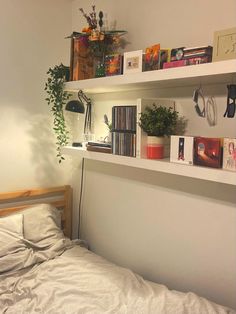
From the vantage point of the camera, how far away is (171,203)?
197 cm

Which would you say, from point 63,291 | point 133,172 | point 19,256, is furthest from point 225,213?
point 19,256

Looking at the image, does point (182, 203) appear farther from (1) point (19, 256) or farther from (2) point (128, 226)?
(1) point (19, 256)

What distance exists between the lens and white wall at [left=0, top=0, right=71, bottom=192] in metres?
2.46

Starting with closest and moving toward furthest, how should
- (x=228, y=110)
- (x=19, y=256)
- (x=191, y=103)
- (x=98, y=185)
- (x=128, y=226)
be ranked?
(x=228, y=110)
(x=191, y=103)
(x=19, y=256)
(x=128, y=226)
(x=98, y=185)

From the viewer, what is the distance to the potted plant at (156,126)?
177 cm

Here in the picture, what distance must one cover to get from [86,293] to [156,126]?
102 cm

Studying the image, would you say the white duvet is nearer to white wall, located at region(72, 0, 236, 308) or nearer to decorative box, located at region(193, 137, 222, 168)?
white wall, located at region(72, 0, 236, 308)

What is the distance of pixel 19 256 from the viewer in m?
2.12

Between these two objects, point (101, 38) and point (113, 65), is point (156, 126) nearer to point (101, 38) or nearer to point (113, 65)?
point (113, 65)

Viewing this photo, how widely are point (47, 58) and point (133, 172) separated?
1.22 metres

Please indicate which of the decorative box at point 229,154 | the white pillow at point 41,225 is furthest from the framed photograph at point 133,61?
the white pillow at point 41,225

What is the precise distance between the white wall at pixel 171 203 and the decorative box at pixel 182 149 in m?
0.20

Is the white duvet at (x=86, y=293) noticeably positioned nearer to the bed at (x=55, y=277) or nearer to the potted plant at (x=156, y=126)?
the bed at (x=55, y=277)

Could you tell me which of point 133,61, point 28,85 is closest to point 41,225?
point 28,85
